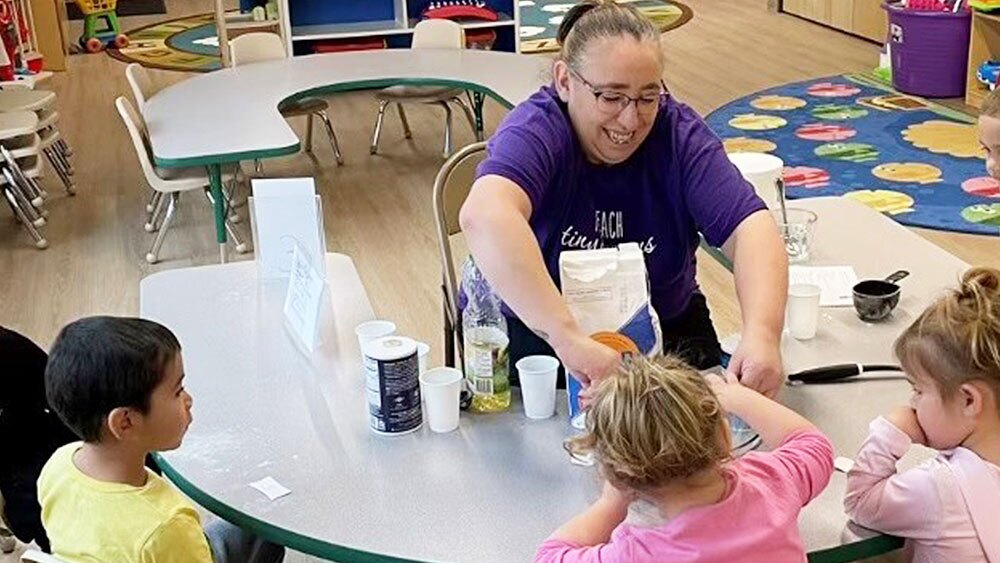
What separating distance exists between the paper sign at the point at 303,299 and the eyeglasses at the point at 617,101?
0.57m

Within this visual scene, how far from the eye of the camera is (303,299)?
2236 millimetres

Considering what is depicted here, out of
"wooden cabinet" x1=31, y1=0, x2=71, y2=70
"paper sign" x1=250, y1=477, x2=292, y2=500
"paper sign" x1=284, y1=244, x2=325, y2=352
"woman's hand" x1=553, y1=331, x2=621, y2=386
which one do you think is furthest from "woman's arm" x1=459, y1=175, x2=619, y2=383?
"wooden cabinet" x1=31, y1=0, x2=71, y2=70

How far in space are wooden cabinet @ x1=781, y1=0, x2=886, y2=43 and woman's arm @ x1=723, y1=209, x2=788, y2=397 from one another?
6130 mm

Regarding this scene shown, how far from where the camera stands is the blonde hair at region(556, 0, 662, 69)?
6.54ft

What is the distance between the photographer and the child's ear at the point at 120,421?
5.56ft

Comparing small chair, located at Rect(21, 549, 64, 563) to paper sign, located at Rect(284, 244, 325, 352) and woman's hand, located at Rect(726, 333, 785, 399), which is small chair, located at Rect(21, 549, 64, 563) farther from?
woman's hand, located at Rect(726, 333, 785, 399)

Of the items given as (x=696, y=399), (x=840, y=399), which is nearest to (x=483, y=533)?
(x=696, y=399)

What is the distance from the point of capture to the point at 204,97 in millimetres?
4523

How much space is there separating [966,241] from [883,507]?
3117mm

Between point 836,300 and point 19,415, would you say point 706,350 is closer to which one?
point 836,300

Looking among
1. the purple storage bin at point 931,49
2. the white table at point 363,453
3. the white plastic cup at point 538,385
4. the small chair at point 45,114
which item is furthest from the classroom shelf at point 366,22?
the white plastic cup at point 538,385

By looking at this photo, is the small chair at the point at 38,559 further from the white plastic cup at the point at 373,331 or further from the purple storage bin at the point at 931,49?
the purple storage bin at the point at 931,49

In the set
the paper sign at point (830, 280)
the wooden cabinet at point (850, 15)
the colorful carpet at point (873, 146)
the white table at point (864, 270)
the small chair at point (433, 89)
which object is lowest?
the colorful carpet at point (873, 146)

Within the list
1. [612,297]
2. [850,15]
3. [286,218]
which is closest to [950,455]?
[612,297]
